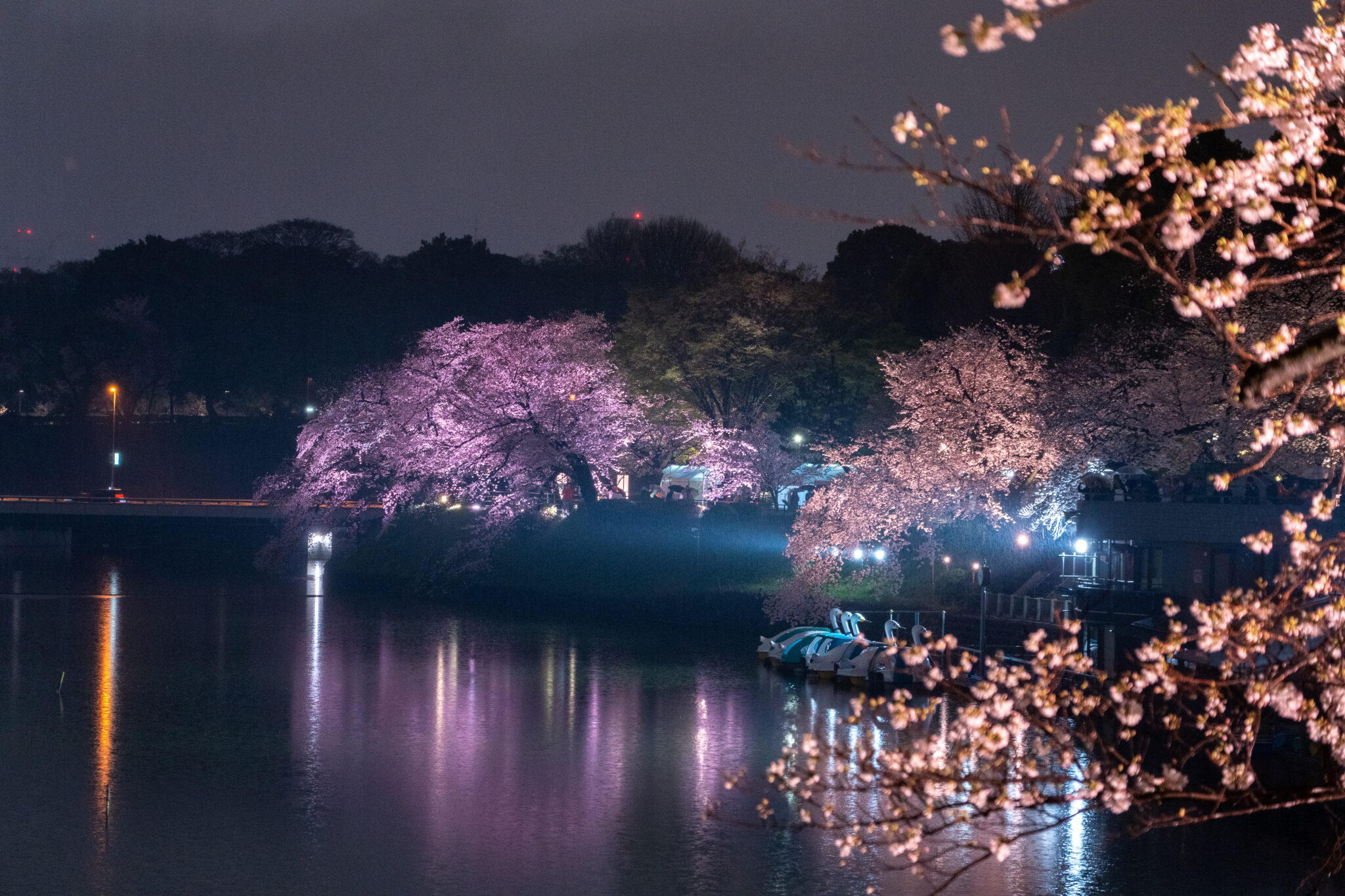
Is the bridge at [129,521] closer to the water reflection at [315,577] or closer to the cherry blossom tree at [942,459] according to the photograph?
the water reflection at [315,577]

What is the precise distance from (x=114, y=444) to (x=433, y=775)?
6624cm

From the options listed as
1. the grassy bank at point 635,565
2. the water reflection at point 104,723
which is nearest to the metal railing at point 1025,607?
the grassy bank at point 635,565

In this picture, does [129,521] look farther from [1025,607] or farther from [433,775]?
[433,775]

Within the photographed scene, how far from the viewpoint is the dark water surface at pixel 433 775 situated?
18469mm

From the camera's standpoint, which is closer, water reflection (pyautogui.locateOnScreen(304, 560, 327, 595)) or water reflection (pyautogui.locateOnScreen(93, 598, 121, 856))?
water reflection (pyautogui.locateOnScreen(93, 598, 121, 856))

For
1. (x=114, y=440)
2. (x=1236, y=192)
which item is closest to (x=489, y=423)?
(x=114, y=440)

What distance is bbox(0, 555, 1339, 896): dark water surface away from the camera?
18.5 m

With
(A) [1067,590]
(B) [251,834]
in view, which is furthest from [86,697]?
(A) [1067,590]

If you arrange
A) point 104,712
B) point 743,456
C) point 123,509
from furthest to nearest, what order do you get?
point 123,509 → point 743,456 → point 104,712

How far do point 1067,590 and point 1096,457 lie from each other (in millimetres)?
3832

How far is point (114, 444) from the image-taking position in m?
83.1

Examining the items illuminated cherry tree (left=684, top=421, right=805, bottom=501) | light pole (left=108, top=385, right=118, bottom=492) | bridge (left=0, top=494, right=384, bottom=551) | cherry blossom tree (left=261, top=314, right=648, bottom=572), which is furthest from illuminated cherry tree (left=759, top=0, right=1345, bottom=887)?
light pole (left=108, top=385, right=118, bottom=492)

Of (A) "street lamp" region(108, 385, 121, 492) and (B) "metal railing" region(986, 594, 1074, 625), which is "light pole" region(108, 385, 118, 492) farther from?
(B) "metal railing" region(986, 594, 1074, 625)

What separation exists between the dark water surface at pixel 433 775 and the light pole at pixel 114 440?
128 feet
